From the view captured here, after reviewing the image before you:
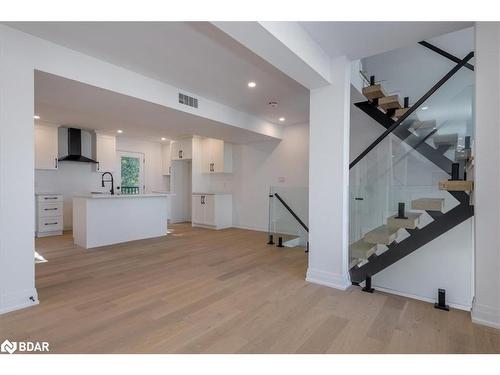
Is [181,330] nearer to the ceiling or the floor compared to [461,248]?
nearer to the floor

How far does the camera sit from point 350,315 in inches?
91.2

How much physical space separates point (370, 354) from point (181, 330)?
4.51ft

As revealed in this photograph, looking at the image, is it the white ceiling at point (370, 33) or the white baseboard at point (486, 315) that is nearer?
the white baseboard at point (486, 315)

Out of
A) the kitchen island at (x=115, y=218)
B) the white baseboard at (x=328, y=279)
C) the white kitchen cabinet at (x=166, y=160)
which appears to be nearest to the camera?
the white baseboard at (x=328, y=279)

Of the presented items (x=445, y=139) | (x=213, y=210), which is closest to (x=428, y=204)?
(x=445, y=139)

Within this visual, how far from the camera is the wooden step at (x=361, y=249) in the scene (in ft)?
10.1

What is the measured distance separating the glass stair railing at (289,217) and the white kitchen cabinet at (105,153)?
4503 millimetres

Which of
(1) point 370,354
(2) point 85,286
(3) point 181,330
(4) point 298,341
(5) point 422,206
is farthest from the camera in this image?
(2) point 85,286

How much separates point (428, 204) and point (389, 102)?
1.72 meters

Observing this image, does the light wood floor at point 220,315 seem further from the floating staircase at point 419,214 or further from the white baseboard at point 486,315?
the floating staircase at point 419,214

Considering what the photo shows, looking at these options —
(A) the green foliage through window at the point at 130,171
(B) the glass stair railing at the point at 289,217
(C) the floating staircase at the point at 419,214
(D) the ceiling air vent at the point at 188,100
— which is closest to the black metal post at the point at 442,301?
(C) the floating staircase at the point at 419,214

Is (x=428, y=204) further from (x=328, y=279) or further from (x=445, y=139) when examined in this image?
(x=328, y=279)
